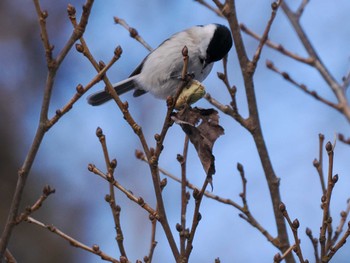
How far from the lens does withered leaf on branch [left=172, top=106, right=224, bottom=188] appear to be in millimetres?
1584

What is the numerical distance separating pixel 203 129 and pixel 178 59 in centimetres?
139

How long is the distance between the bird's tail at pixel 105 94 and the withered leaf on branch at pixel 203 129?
1.67m

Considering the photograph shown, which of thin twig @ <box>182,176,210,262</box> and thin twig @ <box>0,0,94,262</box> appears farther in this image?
thin twig @ <box>182,176,210,262</box>

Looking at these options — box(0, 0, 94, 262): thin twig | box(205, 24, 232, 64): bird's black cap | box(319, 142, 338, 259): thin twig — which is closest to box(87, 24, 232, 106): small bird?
box(205, 24, 232, 64): bird's black cap

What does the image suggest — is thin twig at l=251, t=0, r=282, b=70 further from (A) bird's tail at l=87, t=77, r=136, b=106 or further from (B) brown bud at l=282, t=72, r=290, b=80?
(A) bird's tail at l=87, t=77, r=136, b=106

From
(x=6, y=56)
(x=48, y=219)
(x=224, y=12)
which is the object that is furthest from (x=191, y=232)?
(x=6, y=56)

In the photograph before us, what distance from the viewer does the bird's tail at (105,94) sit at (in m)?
3.36

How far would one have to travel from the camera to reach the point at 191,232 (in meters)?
1.50

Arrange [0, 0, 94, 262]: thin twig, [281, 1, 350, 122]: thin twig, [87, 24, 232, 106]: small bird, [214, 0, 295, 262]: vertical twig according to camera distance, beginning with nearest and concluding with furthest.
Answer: [0, 0, 94, 262]: thin twig, [281, 1, 350, 122]: thin twig, [214, 0, 295, 262]: vertical twig, [87, 24, 232, 106]: small bird

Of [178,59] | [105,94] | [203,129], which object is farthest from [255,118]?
[105,94]

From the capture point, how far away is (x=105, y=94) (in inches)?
132

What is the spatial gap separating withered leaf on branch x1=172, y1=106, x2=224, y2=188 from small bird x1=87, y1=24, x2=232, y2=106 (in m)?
1.17

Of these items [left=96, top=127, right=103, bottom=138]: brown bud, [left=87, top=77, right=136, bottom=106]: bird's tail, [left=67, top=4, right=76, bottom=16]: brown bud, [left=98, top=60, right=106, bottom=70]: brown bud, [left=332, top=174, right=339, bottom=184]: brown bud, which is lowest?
[left=332, top=174, right=339, bottom=184]: brown bud

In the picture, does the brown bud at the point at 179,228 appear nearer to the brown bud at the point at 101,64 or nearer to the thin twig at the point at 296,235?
the thin twig at the point at 296,235
